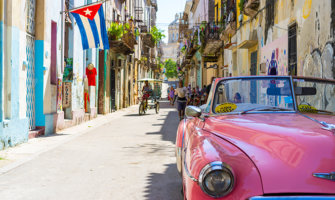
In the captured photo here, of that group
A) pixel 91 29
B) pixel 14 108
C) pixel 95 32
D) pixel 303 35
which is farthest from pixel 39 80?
pixel 303 35

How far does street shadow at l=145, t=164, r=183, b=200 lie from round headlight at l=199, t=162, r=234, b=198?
6.67 ft

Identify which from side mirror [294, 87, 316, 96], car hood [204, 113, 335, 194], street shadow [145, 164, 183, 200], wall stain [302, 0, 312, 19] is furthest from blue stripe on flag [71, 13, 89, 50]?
car hood [204, 113, 335, 194]

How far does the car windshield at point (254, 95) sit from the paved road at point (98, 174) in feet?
4.29

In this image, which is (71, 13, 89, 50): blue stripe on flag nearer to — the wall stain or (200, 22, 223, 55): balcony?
the wall stain

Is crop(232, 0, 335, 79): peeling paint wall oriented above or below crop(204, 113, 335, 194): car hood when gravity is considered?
above

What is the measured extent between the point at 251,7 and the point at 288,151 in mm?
12414

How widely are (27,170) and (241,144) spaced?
14.1 ft

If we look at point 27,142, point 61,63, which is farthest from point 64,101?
point 27,142

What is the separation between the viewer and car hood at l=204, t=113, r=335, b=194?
2.22m

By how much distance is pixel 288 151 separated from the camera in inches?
94.3

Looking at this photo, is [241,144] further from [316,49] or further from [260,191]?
[316,49]

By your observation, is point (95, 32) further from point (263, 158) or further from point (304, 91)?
point (263, 158)

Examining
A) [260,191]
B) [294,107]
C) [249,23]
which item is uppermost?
[249,23]

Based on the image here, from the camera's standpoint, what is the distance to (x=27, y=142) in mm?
9164
